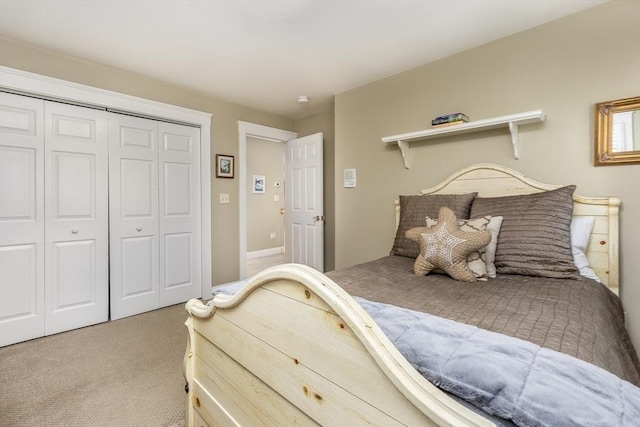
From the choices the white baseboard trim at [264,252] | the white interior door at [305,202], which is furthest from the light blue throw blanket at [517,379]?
the white baseboard trim at [264,252]

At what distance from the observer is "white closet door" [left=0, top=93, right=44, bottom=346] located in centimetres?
229

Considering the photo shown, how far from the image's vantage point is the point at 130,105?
281cm

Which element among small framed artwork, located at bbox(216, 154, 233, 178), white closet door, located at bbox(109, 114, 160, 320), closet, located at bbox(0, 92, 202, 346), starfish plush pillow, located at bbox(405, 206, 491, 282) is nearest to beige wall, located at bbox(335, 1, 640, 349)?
starfish plush pillow, located at bbox(405, 206, 491, 282)

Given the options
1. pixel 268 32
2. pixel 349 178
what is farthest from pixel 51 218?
pixel 349 178

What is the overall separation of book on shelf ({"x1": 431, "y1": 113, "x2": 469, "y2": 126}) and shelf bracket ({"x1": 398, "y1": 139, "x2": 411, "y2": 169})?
0.33 m

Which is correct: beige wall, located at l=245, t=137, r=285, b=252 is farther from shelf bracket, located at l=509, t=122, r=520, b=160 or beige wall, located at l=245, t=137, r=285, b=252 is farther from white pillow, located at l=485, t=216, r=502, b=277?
white pillow, located at l=485, t=216, r=502, b=277

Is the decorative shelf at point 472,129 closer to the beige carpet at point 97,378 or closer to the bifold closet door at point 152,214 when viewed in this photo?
the bifold closet door at point 152,214

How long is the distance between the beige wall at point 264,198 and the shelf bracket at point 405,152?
369 cm

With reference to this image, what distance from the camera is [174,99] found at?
3.13 meters

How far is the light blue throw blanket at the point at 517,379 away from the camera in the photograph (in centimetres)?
54

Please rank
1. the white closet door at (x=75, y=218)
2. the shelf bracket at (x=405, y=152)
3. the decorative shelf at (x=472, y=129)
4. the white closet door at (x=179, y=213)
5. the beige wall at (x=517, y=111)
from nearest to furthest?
the beige wall at (x=517, y=111), the decorative shelf at (x=472, y=129), the white closet door at (x=75, y=218), the shelf bracket at (x=405, y=152), the white closet door at (x=179, y=213)

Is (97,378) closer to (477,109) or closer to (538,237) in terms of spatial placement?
(538,237)

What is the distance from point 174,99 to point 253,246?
3.50 meters

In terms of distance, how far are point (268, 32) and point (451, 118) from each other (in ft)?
4.90
